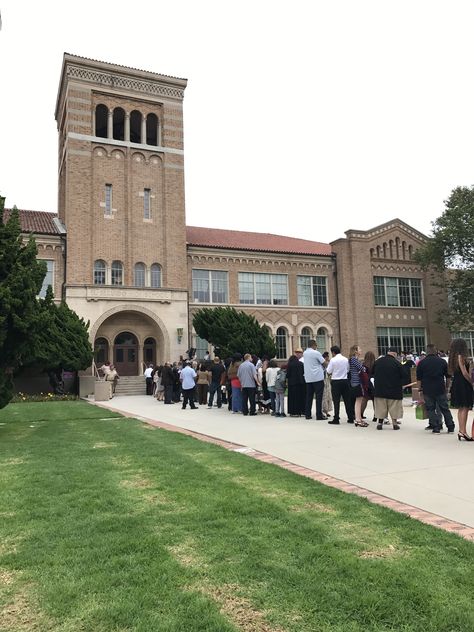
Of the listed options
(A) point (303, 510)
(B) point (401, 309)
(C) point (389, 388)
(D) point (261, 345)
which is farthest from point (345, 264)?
(A) point (303, 510)

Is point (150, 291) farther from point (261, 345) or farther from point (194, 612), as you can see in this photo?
point (194, 612)

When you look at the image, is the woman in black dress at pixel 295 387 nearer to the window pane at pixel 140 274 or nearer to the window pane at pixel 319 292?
the window pane at pixel 140 274

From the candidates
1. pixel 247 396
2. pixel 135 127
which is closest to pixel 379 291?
pixel 135 127

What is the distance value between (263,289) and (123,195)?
11.3 m

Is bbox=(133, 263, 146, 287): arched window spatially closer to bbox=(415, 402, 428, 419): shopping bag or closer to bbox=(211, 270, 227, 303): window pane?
bbox=(211, 270, 227, 303): window pane

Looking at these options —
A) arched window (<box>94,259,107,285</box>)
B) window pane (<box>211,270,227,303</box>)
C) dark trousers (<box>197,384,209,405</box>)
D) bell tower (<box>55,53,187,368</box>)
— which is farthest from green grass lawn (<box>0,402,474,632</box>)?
window pane (<box>211,270,227,303</box>)

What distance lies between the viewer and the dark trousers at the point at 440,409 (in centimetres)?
1066

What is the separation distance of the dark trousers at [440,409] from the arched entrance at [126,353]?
77.8 ft

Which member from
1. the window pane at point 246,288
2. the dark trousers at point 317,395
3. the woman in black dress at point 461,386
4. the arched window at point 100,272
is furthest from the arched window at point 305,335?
the woman in black dress at point 461,386

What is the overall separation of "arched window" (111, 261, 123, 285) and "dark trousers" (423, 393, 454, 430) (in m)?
23.8

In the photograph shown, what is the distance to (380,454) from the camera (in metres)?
8.28

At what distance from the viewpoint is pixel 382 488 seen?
239 inches

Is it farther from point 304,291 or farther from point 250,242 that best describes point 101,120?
point 304,291

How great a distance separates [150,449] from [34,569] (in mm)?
5101
